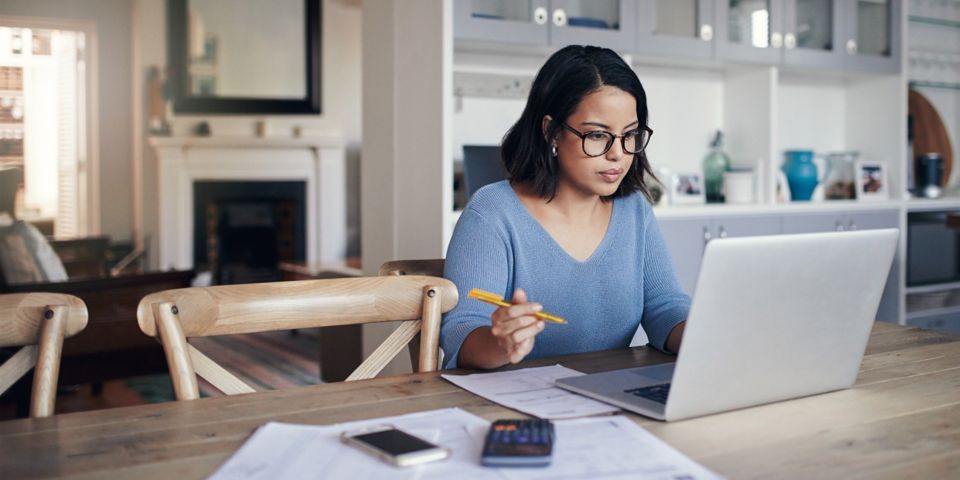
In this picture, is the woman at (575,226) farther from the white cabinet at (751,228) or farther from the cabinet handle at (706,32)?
the cabinet handle at (706,32)

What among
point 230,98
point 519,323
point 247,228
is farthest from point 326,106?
point 519,323

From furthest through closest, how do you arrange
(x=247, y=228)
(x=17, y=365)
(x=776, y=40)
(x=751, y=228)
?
(x=247, y=228) → (x=776, y=40) → (x=751, y=228) → (x=17, y=365)

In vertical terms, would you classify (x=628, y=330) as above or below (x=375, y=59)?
below

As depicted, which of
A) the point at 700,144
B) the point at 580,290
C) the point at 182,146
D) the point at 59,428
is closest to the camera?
the point at 59,428

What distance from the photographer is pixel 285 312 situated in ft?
4.38

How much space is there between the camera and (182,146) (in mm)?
7180

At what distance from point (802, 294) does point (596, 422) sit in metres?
0.29

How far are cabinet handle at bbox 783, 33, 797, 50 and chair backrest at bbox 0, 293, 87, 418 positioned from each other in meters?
3.53

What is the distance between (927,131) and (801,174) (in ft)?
3.94

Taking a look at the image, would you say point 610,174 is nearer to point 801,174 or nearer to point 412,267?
point 412,267

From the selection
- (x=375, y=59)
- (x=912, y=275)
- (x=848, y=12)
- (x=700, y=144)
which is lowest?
(x=912, y=275)

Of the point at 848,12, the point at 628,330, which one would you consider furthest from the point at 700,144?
the point at 628,330

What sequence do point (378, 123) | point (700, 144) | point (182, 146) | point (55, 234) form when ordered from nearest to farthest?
A: point (378, 123), point (700, 144), point (182, 146), point (55, 234)

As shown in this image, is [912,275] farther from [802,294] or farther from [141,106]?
[141,106]
